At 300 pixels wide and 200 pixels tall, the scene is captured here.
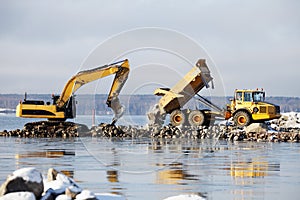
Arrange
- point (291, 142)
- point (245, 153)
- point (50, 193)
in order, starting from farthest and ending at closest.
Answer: point (291, 142)
point (245, 153)
point (50, 193)

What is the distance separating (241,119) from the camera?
121ft

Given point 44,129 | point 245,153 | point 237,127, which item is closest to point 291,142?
point 237,127

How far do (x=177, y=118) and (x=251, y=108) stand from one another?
4038mm

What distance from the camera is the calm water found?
13250mm

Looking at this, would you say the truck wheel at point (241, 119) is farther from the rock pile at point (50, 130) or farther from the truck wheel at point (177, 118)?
the rock pile at point (50, 130)

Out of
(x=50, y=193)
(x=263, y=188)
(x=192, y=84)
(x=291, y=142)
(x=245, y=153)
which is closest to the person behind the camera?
(x=50, y=193)

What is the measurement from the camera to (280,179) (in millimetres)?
15273

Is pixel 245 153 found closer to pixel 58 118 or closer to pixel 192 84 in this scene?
pixel 192 84

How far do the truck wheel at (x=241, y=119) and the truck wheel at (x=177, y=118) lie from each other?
3030 mm

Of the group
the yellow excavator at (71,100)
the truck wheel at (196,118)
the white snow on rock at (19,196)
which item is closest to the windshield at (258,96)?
the truck wheel at (196,118)

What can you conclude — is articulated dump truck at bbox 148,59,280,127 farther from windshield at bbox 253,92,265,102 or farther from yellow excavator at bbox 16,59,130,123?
yellow excavator at bbox 16,59,130,123

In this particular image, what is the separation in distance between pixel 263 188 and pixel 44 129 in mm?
22784

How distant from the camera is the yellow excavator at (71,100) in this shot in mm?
35375

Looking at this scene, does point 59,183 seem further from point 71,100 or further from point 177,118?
point 71,100
